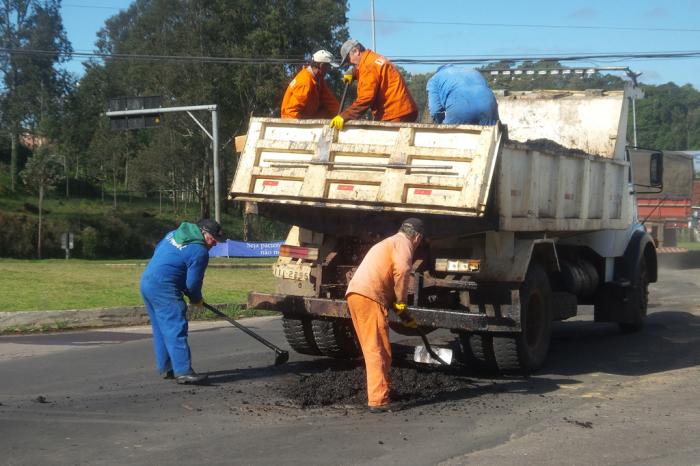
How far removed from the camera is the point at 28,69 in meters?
47.2

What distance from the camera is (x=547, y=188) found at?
8820mm

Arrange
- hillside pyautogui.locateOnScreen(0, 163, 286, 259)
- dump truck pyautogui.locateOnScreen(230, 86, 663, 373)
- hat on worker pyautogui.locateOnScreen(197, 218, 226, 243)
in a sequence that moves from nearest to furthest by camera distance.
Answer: dump truck pyautogui.locateOnScreen(230, 86, 663, 373)
hat on worker pyautogui.locateOnScreen(197, 218, 226, 243)
hillside pyautogui.locateOnScreen(0, 163, 286, 259)

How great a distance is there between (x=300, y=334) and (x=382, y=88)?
266 centimetres

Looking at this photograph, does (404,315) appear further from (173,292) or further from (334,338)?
(334,338)

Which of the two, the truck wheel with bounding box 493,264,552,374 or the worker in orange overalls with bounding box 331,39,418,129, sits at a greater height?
the worker in orange overalls with bounding box 331,39,418,129

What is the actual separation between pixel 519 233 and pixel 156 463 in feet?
14.1

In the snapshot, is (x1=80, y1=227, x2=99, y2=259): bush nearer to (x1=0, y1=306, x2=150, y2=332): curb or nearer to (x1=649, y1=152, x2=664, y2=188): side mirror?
(x1=0, y1=306, x2=150, y2=332): curb

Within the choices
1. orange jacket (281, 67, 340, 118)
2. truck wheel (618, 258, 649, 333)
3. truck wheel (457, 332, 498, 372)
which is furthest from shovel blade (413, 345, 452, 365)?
truck wheel (618, 258, 649, 333)

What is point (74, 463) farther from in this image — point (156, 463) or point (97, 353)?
point (97, 353)

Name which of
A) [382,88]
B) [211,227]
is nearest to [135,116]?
[382,88]

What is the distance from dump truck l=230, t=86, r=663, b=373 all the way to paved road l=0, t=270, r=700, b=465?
0.56 metres

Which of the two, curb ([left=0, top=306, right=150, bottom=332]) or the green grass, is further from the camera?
the green grass

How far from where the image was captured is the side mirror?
11.9 m

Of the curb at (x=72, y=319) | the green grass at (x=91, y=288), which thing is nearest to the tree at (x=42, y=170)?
the green grass at (x=91, y=288)
